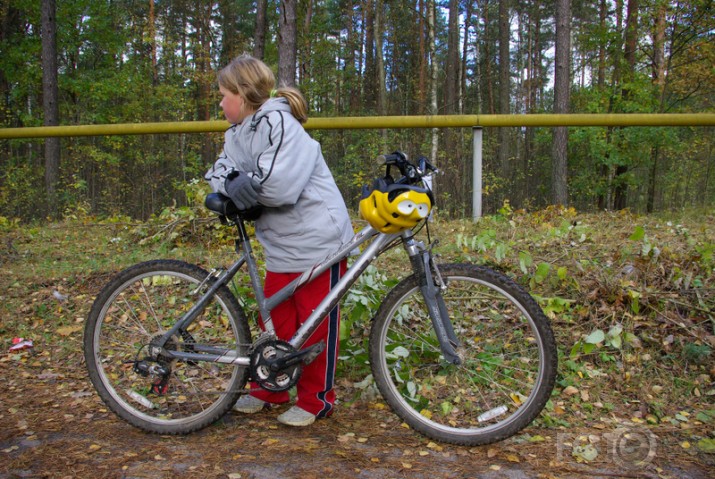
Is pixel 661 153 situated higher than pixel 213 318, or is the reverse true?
pixel 661 153

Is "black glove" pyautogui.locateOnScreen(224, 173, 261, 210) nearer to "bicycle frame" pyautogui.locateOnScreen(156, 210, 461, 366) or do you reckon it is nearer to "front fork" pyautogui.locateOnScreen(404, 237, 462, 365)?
"bicycle frame" pyautogui.locateOnScreen(156, 210, 461, 366)

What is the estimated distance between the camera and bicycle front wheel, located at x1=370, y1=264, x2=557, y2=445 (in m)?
2.40

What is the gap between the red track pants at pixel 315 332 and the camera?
266 centimetres

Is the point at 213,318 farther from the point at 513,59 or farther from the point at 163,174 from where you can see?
the point at 513,59

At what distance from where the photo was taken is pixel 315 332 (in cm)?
267

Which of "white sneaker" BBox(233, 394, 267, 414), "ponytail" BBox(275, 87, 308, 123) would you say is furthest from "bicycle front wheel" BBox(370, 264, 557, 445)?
"ponytail" BBox(275, 87, 308, 123)

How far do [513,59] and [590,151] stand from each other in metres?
28.4

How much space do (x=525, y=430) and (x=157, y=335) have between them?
6.25ft

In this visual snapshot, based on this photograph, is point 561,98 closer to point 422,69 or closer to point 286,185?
point 286,185

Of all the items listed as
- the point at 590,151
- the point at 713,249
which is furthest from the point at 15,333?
the point at 590,151

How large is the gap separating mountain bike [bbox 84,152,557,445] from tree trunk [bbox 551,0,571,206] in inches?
304

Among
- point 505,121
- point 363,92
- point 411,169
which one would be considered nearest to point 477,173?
point 505,121

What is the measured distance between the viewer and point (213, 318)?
272cm

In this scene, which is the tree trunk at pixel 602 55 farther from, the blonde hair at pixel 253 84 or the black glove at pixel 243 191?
the black glove at pixel 243 191
